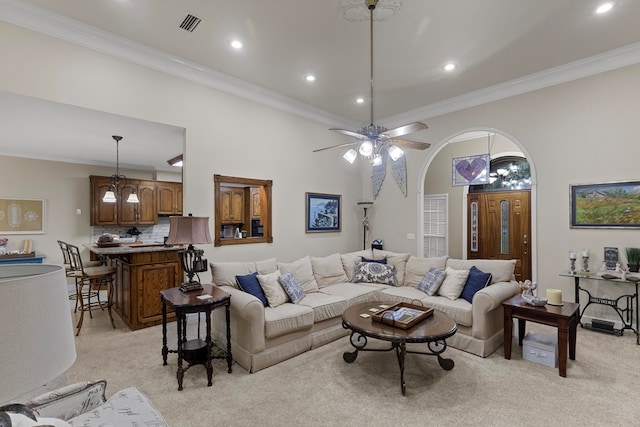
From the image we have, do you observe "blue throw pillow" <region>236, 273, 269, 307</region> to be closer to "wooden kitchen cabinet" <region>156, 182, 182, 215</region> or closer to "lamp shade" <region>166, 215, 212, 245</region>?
"lamp shade" <region>166, 215, 212, 245</region>

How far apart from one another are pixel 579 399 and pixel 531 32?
365 cm

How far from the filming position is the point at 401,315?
3.01m

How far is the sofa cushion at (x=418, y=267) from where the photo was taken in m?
4.43

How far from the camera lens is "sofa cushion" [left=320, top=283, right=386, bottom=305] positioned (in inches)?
158

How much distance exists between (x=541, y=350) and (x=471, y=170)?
381cm

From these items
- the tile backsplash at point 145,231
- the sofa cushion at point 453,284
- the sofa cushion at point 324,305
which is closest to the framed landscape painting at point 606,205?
the sofa cushion at point 453,284

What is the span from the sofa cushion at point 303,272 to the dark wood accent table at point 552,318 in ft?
7.43

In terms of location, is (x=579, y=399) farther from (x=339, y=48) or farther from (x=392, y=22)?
(x=339, y=48)

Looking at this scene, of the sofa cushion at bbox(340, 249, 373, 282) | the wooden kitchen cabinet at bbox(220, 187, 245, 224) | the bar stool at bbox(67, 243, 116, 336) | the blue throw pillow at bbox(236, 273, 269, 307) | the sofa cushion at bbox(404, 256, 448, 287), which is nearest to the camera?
the blue throw pillow at bbox(236, 273, 269, 307)

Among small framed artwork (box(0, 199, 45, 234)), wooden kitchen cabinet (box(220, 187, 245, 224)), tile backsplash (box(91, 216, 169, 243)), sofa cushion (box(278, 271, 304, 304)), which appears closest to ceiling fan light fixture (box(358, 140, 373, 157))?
sofa cushion (box(278, 271, 304, 304))

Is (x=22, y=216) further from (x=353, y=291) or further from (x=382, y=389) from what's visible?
(x=382, y=389)

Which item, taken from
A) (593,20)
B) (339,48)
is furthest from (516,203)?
(339,48)

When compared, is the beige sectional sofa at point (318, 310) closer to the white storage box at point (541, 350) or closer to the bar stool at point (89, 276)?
the white storage box at point (541, 350)

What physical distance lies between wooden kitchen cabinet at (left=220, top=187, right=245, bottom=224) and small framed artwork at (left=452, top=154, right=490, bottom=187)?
4883 mm
